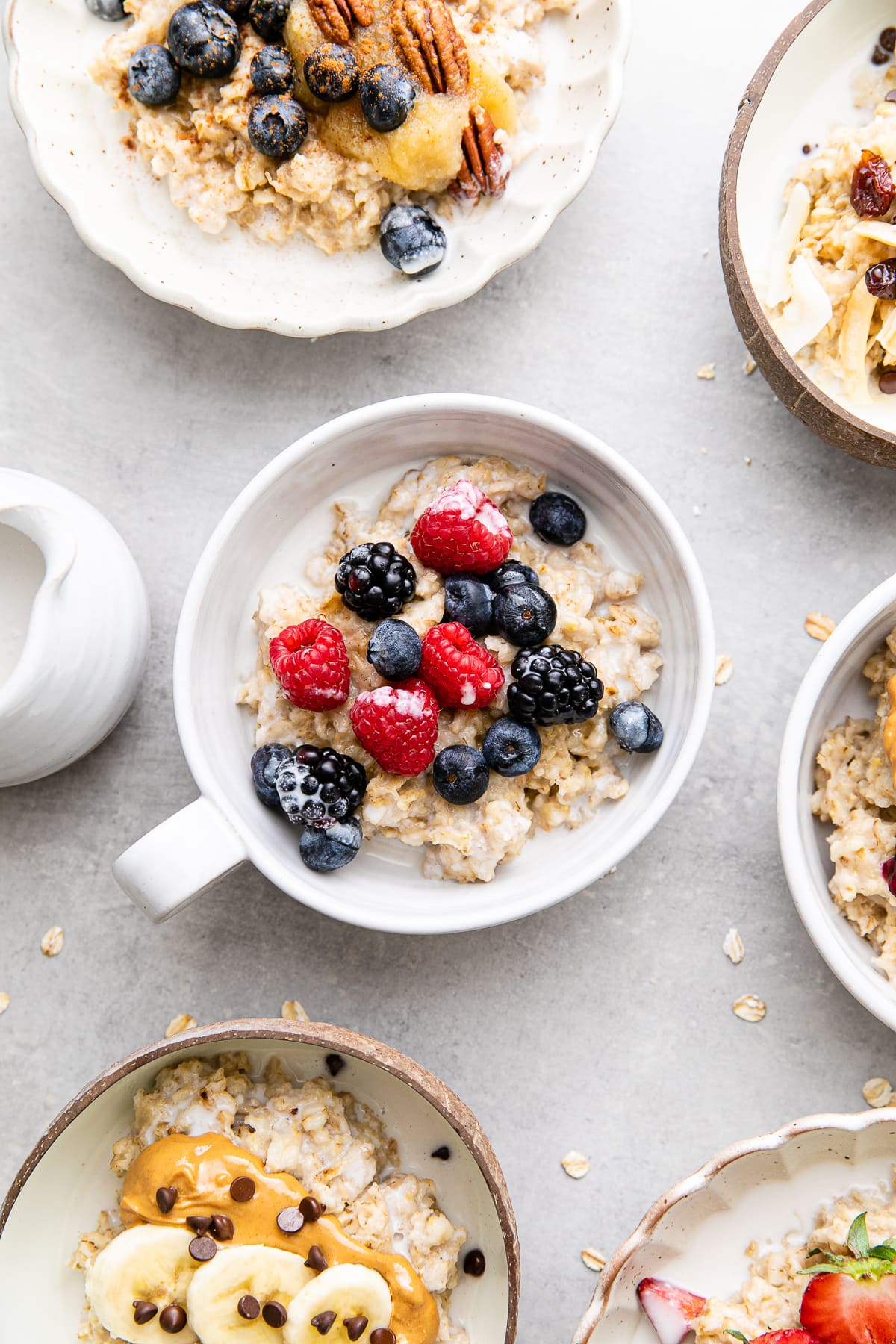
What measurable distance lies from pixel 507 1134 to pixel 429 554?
924 mm

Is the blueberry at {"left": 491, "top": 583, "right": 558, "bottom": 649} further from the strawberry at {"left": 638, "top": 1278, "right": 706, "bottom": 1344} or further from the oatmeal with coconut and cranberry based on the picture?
the strawberry at {"left": 638, "top": 1278, "right": 706, "bottom": 1344}

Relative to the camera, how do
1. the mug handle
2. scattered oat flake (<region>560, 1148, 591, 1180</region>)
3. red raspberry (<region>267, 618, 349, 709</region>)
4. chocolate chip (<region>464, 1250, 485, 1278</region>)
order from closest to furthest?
the mug handle → red raspberry (<region>267, 618, 349, 709</region>) → chocolate chip (<region>464, 1250, 485, 1278</region>) → scattered oat flake (<region>560, 1148, 591, 1180</region>)

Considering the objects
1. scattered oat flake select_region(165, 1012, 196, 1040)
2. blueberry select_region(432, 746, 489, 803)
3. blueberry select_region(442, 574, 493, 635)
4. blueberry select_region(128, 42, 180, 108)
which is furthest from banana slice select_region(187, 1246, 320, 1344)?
blueberry select_region(128, 42, 180, 108)

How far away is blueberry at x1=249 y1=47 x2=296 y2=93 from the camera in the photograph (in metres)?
1.64

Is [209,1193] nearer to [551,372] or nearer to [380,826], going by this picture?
[380,826]

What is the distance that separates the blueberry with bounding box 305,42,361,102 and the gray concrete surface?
0.36 metres

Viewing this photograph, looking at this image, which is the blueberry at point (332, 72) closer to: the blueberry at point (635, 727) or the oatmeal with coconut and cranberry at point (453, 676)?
the oatmeal with coconut and cranberry at point (453, 676)

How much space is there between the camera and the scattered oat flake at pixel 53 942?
1764mm

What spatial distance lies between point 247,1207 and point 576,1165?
0.55 m

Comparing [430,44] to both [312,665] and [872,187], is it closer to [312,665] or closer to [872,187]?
[872,187]

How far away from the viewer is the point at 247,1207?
57.1 inches

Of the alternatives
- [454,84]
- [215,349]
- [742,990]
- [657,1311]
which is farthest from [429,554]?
[657,1311]

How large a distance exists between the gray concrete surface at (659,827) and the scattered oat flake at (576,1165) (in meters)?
0.02

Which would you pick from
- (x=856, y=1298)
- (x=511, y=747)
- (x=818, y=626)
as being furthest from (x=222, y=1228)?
(x=818, y=626)
